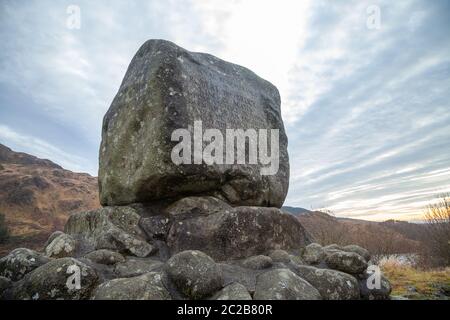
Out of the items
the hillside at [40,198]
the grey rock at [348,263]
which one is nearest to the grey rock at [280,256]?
the grey rock at [348,263]

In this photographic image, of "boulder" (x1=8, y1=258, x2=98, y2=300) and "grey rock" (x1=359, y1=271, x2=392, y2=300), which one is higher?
"boulder" (x1=8, y1=258, x2=98, y2=300)

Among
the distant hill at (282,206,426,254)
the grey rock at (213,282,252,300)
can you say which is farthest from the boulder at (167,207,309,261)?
the distant hill at (282,206,426,254)

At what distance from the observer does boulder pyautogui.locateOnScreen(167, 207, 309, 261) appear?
3816 millimetres

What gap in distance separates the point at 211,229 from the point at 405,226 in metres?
25.9

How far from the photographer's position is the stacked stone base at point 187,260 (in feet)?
9.00

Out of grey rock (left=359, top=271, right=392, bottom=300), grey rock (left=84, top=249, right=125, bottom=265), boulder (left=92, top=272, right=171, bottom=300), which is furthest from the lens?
grey rock (left=359, top=271, right=392, bottom=300)

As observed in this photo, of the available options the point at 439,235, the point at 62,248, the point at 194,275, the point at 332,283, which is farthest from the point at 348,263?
the point at 439,235

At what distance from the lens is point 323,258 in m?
3.97

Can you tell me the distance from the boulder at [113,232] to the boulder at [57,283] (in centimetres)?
79

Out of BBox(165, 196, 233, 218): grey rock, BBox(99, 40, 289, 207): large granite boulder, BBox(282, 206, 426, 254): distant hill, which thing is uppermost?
BBox(99, 40, 289, 207): large granite boulder

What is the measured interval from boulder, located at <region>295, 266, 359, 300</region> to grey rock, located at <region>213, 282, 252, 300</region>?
2.83 feet

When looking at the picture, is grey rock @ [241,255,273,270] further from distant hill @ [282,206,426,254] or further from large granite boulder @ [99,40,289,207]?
distant hill @ [282,206,426,254]

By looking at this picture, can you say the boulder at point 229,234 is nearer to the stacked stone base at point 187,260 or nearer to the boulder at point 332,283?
the stacked stone base at point 187,260
